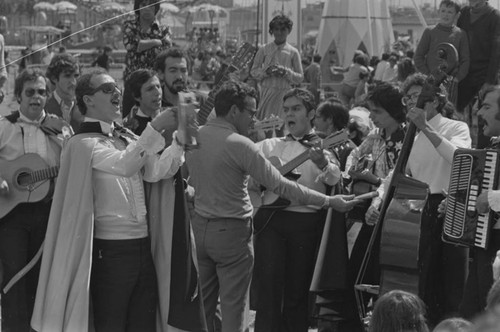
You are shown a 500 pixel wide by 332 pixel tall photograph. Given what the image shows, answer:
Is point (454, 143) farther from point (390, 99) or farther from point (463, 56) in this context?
point (463, 56)

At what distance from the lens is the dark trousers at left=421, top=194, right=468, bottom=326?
6152 millimetres

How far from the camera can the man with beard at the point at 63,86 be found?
732cm

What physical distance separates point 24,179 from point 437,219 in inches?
98.7

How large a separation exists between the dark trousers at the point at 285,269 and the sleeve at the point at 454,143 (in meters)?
1.07

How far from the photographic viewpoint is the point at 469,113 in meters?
9.80

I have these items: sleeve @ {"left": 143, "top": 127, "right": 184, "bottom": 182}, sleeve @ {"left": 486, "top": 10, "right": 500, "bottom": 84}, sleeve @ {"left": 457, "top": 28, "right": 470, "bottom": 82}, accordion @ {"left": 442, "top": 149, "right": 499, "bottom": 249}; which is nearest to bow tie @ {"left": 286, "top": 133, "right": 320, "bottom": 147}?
accordion @ {"left": 442, "top": 149, "right": 499, "bottom": 249}

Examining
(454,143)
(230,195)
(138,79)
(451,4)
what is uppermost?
(451,4)

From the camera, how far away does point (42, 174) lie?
251 inches

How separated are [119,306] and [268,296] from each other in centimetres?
169

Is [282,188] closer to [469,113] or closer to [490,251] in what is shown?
[490,251]

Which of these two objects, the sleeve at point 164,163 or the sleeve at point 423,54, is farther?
the sleeve at point 423,54

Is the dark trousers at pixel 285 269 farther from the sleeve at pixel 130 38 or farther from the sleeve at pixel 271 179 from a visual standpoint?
the sleeve at pixel 130 38

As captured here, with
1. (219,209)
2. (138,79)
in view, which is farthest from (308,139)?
(138,79)

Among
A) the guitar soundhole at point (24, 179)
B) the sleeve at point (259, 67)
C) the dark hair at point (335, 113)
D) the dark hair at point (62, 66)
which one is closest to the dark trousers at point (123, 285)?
the guitar soundhole at point (24, 179)
